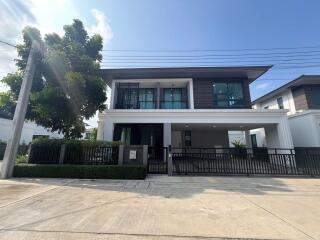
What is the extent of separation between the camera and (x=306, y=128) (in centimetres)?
1331

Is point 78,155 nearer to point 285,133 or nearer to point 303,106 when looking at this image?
point 285,133

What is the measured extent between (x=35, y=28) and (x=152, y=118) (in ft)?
29.2

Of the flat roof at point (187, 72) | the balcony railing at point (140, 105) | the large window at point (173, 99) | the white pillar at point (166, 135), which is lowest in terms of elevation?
the white pillar at point (166, 135)

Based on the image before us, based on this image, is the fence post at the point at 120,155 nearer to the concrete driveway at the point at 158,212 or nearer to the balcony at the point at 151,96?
the concrete driveway at the point at 158,212

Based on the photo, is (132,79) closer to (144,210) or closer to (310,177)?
(144,210)

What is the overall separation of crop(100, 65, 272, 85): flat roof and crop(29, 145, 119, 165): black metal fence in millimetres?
7194

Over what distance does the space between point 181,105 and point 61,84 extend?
9586 millimetres

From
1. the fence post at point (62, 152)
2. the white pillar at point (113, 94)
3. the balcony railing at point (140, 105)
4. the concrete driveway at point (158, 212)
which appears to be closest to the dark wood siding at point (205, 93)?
the balcony railing at point (140, 105)

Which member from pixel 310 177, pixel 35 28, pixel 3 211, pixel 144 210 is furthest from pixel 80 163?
pixel 310 177

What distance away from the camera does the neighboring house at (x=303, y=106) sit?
42.0ft

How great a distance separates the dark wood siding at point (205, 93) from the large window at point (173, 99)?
1.53 metres

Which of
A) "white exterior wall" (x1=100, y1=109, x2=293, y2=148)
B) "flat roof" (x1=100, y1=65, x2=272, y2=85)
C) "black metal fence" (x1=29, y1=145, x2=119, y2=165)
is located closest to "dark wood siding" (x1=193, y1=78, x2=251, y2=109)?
"flat roof" (x1=100, y1=65, x2=272, y2=85)

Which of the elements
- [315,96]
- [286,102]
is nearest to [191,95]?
[286,102]

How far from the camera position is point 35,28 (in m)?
9.73
